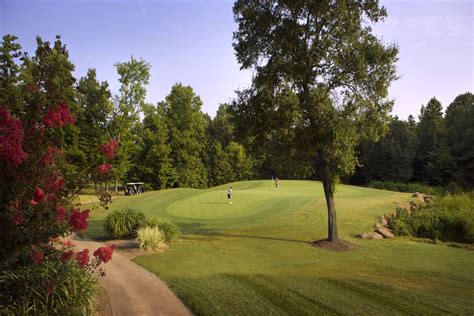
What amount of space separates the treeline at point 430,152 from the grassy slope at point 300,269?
36.6 m

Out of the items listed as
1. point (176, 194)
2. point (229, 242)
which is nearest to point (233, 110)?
point (229, 242)

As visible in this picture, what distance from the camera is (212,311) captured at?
22.6 ft

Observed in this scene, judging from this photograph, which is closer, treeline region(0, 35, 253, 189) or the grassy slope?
the grassy slope

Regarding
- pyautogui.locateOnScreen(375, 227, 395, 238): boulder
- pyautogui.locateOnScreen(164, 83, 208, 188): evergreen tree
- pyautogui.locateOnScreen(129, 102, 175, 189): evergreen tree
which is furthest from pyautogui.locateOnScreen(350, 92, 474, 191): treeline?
pyautogui.locateOnScreen(129, 102, 175, 189): evergreen tree

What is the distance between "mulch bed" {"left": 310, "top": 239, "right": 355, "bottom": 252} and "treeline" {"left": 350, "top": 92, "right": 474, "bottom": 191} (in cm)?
3790

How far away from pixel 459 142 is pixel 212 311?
5639cm

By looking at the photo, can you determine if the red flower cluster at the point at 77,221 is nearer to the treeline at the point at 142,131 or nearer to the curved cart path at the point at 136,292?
the curved cart path at the point at 136,292

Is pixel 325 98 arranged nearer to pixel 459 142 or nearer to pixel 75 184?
pixel 75 184

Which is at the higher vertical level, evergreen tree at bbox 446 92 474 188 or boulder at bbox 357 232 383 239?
evergreen tree at bbox 446 92 474 188

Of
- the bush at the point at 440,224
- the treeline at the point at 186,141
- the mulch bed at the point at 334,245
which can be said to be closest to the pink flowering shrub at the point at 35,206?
the mulch bed at the point at 334,245

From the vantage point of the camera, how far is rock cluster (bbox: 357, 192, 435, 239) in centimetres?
1620

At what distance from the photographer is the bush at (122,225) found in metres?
14.1

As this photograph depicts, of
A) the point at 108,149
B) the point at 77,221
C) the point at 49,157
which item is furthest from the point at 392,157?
the point at 49,157

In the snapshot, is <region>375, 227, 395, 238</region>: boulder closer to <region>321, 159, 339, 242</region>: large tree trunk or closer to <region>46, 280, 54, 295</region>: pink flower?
<region>321, 159, 339, 242</region>: large tree trunk
